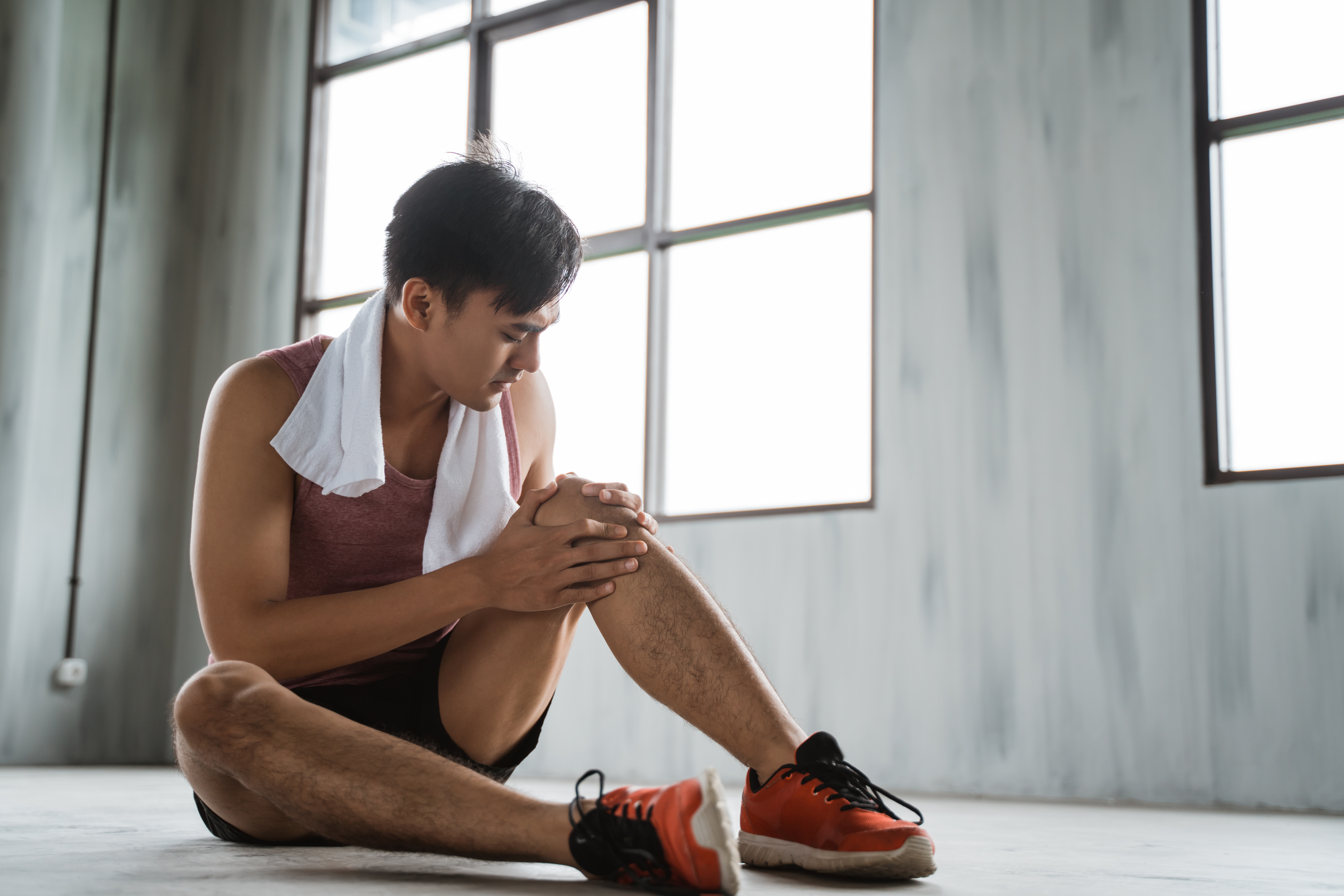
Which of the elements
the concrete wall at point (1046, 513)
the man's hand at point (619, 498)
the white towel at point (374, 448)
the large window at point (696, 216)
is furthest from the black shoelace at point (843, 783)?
the large window at point (696, 216)

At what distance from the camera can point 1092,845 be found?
62.0 inches

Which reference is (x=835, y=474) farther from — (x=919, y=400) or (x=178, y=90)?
(x=178, y=90)

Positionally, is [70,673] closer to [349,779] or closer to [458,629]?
[458,629]

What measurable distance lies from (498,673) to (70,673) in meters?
2.93

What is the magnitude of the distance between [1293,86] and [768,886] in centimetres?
230

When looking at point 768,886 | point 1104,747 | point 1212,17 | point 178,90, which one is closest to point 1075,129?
point 1212,17

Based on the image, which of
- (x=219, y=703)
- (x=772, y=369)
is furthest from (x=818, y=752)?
(x=772, y=369)

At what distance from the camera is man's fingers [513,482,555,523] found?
51.7 inches

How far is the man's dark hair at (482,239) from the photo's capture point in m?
1.44

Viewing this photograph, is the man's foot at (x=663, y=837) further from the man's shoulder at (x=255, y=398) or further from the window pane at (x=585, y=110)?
the window pane at (x=585, y=110)

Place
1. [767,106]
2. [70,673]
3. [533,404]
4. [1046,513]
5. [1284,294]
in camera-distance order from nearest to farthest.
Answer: [533,404]
[1284,294]
[1046,513]
[767,106]
[70,673]

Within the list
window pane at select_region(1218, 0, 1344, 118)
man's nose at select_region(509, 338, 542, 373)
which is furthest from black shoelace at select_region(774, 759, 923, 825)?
window pane at select_region(1218, 0, 1344, 118)

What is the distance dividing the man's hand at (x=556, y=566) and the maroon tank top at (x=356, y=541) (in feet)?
0.63

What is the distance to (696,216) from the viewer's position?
11.2 ft
